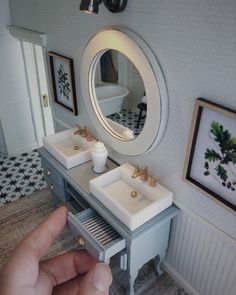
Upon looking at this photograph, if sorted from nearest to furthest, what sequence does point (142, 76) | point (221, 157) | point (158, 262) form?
point (221, 157)
point (142, 76)
point (158, 262)

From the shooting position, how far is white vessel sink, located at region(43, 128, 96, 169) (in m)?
1.90

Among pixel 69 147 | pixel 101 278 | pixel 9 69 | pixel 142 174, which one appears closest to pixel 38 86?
pixel 9 69

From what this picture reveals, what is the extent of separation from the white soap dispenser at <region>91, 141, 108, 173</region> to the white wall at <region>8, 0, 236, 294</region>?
19 cm

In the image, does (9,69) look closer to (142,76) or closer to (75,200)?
(75,200)

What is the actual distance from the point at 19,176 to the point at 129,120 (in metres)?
1.84

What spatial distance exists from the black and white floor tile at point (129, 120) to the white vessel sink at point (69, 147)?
353 millimetres

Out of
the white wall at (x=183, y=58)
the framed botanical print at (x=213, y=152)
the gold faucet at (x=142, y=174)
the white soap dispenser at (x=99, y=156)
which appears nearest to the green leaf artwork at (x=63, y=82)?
the white wall at (x=183, y=58)

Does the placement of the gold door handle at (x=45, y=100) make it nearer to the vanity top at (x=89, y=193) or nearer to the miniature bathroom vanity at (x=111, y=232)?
the vanity top at (x=89, y=193)

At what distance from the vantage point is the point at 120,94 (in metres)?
1.73

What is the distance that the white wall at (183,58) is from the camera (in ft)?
3.46

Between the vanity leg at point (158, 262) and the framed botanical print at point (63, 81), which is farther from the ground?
the framed botanical print at point (63, 81)

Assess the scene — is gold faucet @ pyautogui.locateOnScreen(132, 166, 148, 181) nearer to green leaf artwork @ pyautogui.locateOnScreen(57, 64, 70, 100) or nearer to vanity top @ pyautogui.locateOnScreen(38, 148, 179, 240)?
vanity top @ pyautogui.locateOnScreen(38, 148, 179, 240)

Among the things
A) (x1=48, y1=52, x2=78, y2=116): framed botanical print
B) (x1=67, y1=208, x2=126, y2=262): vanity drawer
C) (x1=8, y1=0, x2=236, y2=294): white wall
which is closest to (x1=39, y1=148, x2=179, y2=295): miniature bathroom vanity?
Answer: (x1=67, y1=208, x2=126, y2=262): vanity drawer

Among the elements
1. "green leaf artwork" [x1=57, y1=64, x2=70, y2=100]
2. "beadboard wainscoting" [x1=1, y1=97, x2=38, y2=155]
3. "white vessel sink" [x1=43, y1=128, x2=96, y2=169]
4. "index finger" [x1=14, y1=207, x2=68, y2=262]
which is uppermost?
"green leaf artwork" [x1=57, y1=64, x2=70, y2=100]
